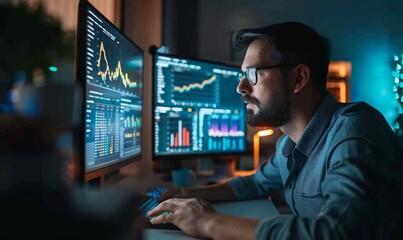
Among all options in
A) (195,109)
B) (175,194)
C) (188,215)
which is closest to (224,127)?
(195,109)

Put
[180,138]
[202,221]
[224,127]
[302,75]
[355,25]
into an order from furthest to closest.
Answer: [355,25]
[224,127]
[180,138]
[302,75]
[202,221]

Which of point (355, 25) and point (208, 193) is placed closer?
point (208, 193)

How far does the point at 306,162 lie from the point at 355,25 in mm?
1312

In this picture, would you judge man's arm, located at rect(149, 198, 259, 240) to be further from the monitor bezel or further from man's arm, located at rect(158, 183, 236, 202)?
the monitor bezel

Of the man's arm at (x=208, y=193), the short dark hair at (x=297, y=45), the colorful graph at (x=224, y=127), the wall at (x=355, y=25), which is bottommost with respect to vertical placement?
the man's arm at (x=208, y=193)

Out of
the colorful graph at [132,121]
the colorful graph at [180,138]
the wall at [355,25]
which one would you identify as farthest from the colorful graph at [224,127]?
the wall at [355,25]

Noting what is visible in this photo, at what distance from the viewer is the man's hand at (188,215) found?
76 centimetres

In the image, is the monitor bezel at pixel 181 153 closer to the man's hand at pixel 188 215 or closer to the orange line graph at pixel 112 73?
the orange line graph at pixel 112 73

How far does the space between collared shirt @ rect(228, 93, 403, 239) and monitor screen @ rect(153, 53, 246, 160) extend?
2.15 ft

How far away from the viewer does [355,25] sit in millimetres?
1931

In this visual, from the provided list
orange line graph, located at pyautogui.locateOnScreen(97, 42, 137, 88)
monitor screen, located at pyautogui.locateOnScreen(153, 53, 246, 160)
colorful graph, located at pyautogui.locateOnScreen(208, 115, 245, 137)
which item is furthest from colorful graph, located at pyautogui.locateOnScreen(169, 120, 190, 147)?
orange line graph, located at pyautogui.locateOnScreen(97, 42, 137, 88)

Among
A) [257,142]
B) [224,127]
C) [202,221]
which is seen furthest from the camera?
[257,142]

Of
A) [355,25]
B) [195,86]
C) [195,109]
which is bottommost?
[195,109]

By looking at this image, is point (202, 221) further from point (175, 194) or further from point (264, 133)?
point (264, 133)
